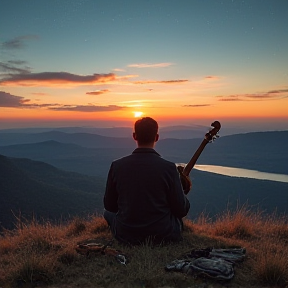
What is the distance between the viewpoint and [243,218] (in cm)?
746

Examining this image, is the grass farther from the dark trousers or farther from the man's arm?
the man's arm

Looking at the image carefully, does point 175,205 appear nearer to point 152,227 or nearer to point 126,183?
point 152,227

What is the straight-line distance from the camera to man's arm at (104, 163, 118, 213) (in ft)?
18.1

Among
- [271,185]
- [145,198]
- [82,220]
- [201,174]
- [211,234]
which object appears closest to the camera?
[145,198]

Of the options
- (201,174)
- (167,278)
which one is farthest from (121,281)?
(201,174)

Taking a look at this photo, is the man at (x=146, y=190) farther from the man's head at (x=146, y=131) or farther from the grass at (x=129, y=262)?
the grass at (x=129, y=262)

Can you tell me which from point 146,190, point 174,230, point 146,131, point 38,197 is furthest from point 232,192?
point 146,131

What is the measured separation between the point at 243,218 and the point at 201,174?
548 feet

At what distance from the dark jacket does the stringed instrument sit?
46 centimetres

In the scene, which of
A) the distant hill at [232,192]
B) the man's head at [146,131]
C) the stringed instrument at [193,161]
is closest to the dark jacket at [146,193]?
the man's head at [146,131]

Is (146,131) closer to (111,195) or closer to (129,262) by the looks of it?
(111,195)

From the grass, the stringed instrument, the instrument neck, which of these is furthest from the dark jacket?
the instrument neck

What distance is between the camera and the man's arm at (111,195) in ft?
18.1

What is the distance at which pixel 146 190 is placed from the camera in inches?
207
